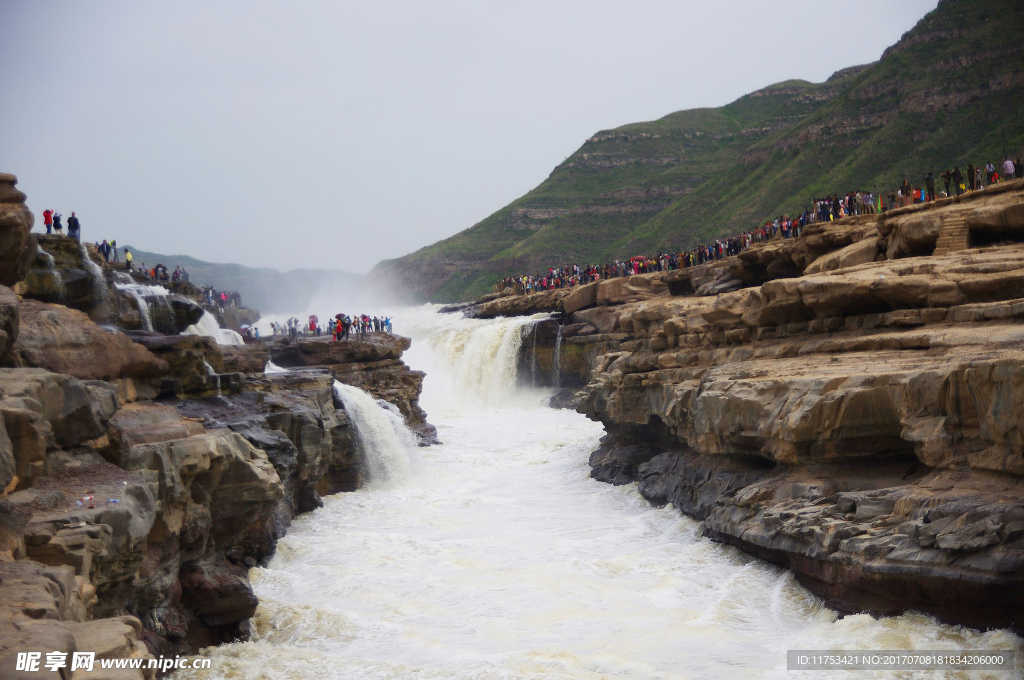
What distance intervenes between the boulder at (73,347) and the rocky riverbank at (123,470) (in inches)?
1.0

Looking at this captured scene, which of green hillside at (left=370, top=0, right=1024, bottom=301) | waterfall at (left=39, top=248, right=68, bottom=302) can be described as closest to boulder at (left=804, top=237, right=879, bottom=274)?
waterfall at (left=39, top=248, right=68, bottom=302)

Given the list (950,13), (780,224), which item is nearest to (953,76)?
(950,13)

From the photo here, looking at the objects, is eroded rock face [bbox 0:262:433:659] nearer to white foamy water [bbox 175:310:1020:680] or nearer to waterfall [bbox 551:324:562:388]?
white foamy water [bbox 175:310:1020:680]

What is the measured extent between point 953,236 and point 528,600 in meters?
12.4

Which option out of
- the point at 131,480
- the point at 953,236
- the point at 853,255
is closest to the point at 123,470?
the point at 131,480

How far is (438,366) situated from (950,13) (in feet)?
192

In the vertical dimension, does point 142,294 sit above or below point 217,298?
below

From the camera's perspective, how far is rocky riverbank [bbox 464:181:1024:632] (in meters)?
10.5

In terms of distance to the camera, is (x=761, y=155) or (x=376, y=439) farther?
(x=761, y=155)

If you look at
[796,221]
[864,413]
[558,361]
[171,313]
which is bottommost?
[558,361]

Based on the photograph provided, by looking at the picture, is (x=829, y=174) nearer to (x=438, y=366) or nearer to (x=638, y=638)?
(x=438, y=366)

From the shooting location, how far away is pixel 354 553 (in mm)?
16672

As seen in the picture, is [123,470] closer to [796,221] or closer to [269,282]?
[796,221]

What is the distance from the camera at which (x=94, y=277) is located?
1927cm
